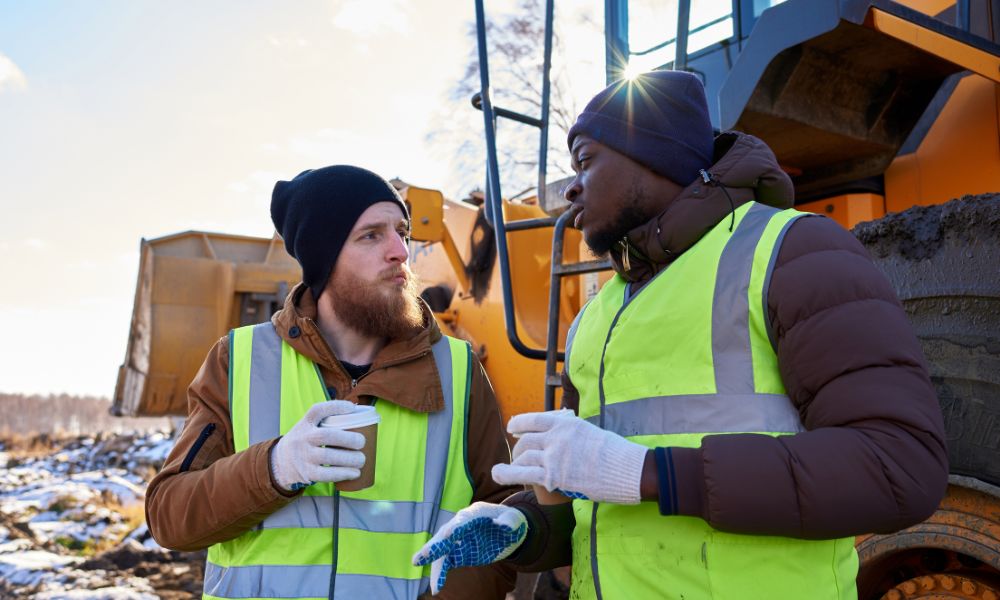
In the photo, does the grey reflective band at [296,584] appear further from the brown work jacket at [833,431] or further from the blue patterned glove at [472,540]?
the brown work jacket at [833,431]

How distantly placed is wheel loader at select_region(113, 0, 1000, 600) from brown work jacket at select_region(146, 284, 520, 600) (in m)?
0.97

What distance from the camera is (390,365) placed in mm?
2061

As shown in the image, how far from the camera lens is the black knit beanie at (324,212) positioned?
89.6 inches

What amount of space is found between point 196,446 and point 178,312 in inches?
220

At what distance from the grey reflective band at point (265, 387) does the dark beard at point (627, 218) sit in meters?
0.90

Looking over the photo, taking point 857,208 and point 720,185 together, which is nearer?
point 720,185

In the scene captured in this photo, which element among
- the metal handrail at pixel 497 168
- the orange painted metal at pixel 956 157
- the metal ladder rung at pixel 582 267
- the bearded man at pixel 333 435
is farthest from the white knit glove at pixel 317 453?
the orange painted metal at pixel 956 157

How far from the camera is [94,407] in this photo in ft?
188

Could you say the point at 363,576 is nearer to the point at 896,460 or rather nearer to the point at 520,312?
the point at 896,460

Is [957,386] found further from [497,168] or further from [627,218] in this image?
[497,168]

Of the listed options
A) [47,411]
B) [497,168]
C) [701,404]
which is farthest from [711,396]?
[47,411]

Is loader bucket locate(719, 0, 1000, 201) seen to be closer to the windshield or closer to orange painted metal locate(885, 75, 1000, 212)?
orange painted metal locate(885, 75, 1000, 212)

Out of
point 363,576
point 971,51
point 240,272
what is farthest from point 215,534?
point 240,272

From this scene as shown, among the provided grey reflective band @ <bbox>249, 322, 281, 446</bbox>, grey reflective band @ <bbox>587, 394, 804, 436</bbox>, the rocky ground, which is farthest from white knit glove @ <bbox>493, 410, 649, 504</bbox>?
the rocky ground
